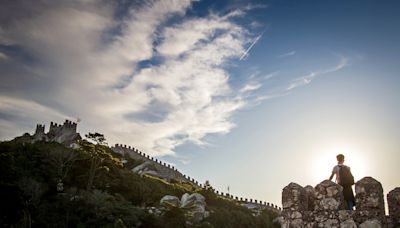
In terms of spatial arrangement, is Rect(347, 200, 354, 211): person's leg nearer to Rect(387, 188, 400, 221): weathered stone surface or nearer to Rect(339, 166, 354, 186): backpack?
Rect(339, 166, 354, 186): backpack

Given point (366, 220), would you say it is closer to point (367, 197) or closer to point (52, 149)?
point (367, 197)

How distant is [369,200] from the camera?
6.59 m

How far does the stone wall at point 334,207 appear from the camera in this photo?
6.45 meters

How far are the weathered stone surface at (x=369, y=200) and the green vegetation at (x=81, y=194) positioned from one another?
56.8 ft

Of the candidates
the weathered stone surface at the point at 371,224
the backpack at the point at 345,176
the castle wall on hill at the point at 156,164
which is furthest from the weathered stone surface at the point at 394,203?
the castle wall on hill at the point at 156,164

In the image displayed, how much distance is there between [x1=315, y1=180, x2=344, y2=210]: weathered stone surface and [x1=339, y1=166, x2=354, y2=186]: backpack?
0.40 m

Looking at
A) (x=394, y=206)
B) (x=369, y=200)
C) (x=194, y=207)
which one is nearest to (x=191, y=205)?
(x=194, y=207)

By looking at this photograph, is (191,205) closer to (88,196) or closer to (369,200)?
(88,196)

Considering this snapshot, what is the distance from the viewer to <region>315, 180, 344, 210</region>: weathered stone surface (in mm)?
7012

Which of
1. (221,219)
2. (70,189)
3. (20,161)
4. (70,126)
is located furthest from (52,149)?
(70,126)

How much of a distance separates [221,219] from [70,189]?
1628 centimetres

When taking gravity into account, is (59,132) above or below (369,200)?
above

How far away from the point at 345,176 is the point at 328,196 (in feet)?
2.26

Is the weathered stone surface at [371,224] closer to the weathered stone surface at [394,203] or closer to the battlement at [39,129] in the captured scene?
the weathered stone surface at [394,203]
